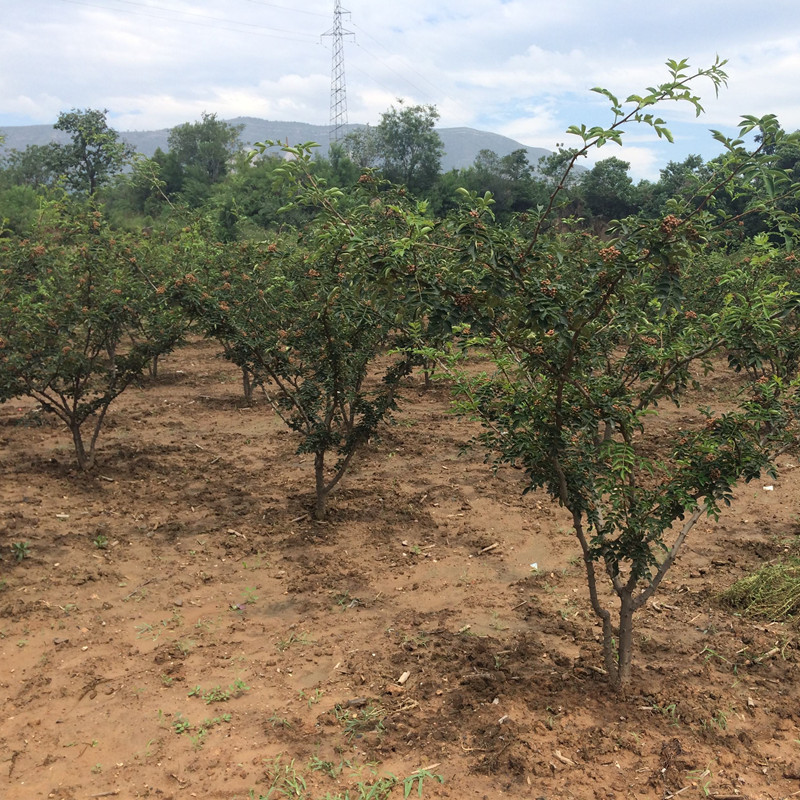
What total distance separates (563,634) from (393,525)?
7.21 ft

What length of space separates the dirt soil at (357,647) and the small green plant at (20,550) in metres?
0.04

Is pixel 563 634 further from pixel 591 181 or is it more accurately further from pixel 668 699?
pixel 591 181

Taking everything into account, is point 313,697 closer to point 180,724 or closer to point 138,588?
point 180,724

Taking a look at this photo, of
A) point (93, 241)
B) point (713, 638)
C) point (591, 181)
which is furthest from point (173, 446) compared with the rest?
point (591, 181)

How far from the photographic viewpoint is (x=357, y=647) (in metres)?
4.34

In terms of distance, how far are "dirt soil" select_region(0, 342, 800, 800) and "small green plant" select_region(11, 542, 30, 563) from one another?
0.04 m

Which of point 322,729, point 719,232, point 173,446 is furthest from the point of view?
point 173,446

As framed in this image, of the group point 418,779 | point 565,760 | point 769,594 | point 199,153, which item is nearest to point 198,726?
point 418,779

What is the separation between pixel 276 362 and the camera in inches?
236

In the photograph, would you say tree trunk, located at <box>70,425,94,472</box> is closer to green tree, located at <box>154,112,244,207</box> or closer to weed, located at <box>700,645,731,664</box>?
weed, located at <box>700,645,731,664</box>

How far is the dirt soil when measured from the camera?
10.7 feet

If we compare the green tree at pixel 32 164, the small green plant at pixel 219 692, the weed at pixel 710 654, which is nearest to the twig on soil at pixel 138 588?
the small green plant at pixel 219 692

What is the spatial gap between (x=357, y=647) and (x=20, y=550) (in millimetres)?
3160

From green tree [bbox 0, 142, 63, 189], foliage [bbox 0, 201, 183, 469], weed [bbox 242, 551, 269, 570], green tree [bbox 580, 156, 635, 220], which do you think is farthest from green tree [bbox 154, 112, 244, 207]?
weed [bbox 242, 551, 269, 570]
